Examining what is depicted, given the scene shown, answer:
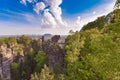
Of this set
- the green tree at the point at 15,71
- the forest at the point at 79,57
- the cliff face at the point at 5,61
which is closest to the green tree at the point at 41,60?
the forest at the point at 79,57

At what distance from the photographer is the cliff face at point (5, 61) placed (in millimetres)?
108562

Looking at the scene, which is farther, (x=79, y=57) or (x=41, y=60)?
(x=41, y=60)

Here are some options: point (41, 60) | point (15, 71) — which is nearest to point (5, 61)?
point (15, 71)

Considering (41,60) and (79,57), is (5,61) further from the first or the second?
(79,57)

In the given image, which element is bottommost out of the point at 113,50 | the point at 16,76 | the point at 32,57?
the point at 16,76

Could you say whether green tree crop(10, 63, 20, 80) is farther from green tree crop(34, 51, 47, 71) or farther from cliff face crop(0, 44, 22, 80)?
green tree crop(34, 51, 47, 71)

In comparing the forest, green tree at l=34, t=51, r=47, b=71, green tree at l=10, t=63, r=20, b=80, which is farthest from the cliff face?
green tree at l=34, t=51, r=47, b=71

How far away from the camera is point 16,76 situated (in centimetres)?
10894

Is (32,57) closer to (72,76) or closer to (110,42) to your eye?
(72,76)

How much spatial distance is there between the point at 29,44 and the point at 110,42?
110907mm

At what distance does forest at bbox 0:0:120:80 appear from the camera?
122 ft

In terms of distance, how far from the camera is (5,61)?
365 ft

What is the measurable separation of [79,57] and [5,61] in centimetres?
5353

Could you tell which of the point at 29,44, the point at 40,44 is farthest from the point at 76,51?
the point at 29,44
